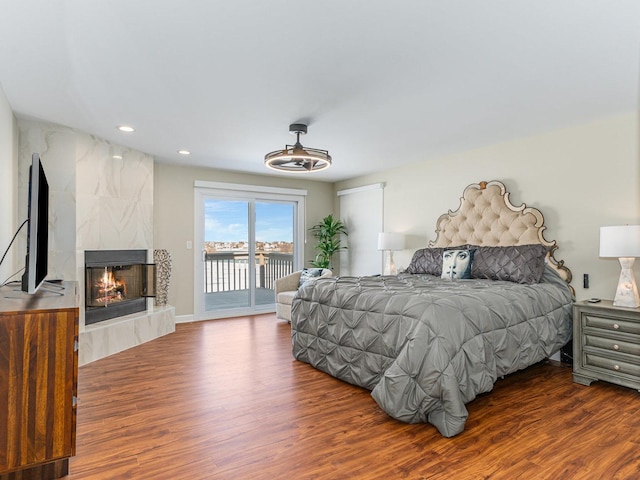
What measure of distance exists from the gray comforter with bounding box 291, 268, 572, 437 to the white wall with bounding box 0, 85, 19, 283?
249 cm

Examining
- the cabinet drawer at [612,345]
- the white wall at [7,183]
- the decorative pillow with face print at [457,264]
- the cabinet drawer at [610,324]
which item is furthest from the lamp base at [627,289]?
the white wall at [7,183]

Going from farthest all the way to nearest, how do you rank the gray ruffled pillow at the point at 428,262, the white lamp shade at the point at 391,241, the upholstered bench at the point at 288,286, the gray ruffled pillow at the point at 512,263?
the upholstered bench at the point at 288,286, the white lamp shade at the point at 391,241, the gray ruffled pillow at the point at 428,262, the gray ruffled pillow at the point at 512,263

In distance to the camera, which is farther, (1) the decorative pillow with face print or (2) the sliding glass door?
(2) the sliding glass door

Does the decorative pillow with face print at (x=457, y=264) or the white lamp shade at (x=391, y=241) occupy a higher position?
the white lamp shade at (x=391, y=241)

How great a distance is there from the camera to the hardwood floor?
1.90 m

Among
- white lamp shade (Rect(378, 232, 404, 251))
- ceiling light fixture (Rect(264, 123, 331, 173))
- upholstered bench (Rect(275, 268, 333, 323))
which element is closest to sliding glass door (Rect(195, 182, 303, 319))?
upholstered bench (Rect(275, 268, 333, 323))

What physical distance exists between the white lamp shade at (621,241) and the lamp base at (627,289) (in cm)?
17

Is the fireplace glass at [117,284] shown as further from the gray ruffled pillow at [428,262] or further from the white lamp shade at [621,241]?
the white lamp shade at [621,241]

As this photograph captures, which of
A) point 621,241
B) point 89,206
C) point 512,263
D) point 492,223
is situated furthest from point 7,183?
point 621,241

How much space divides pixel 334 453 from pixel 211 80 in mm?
2496

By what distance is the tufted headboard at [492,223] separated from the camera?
3938 mm

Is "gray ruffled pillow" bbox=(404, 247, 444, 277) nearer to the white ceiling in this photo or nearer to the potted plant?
the white ceiling

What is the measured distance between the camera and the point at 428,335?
2334 mm

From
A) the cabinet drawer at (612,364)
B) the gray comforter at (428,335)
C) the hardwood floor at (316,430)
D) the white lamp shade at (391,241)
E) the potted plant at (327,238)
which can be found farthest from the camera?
the potted plant at (327,238)
